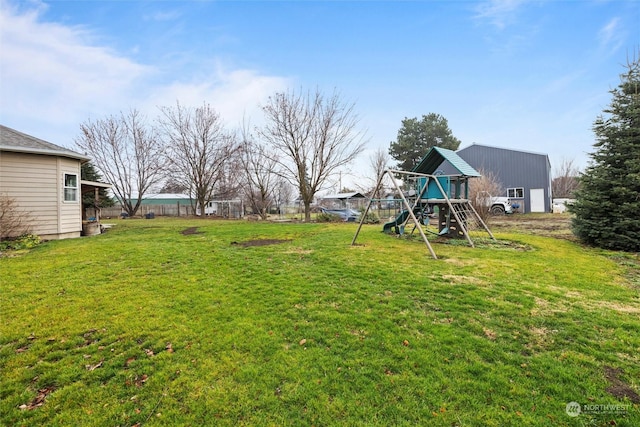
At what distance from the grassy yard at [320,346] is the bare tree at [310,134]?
539 inches

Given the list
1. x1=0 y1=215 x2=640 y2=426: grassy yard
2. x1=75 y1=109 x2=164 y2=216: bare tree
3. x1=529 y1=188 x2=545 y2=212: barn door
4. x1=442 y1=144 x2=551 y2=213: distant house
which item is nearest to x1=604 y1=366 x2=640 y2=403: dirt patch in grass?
x1=0 y1=215 x2=640 y2=426: grassy yard

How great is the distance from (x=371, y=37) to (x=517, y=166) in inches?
779

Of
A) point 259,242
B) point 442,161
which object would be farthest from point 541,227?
point 259,242

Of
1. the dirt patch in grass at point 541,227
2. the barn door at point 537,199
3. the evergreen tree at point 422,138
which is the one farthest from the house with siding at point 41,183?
the barn door at point 537,199

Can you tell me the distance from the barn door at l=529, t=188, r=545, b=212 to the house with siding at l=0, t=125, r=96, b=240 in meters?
30.5

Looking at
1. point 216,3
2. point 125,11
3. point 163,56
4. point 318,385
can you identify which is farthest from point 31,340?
point 163,56

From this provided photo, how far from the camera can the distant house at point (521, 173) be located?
75.0ft

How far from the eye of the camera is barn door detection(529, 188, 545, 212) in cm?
2297

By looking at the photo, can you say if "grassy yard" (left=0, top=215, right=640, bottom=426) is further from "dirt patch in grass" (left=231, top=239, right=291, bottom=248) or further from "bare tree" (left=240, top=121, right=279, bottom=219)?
"bare tree" (left=240, top=121, right=279, bottom=219)

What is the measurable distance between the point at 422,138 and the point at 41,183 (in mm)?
30551

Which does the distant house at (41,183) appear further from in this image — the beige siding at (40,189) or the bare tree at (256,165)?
the bare tree at (256,165)

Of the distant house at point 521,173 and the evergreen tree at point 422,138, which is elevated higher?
the evergreen tree at point 422,138

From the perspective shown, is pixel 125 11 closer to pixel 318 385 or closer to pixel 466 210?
pixel 318 385

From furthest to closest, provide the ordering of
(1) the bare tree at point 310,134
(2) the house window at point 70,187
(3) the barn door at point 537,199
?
(3) the barn door at point 537,199, (1) the bare tree at point 310,134, (2) the house window at point 70,187
